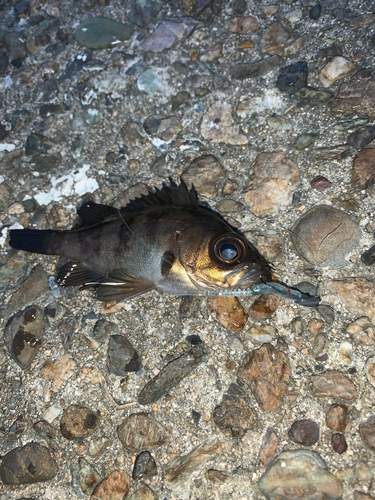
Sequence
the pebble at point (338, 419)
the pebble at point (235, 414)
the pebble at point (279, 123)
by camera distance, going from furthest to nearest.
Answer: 1. the pebble at point (279, 123)
2. the pebble at point (235, 414)
3. the pebble at point (338, 419)

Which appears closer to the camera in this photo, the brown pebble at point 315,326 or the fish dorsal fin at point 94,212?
the brown pebble at point 315,326

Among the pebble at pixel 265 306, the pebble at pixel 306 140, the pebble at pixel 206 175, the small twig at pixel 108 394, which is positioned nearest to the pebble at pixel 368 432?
the pebble at pixel 265 306

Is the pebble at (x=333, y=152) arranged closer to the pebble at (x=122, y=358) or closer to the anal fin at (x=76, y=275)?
the anal fin at (x=76, y=275)

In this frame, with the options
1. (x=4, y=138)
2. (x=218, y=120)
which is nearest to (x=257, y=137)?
(x=218, y=120)

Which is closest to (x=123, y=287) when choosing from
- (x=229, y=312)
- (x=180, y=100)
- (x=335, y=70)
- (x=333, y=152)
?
(x=229, y=312)

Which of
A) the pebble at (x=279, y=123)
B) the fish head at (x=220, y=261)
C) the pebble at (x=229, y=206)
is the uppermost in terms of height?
the pebble at (x=279, y=123)

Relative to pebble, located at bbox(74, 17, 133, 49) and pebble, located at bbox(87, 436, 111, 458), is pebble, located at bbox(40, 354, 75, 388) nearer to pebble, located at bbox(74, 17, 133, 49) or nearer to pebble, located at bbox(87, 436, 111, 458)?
pebble, located at bbox(87, 436, 111, 458)

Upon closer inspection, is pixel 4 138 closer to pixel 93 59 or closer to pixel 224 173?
pixel 93 59
